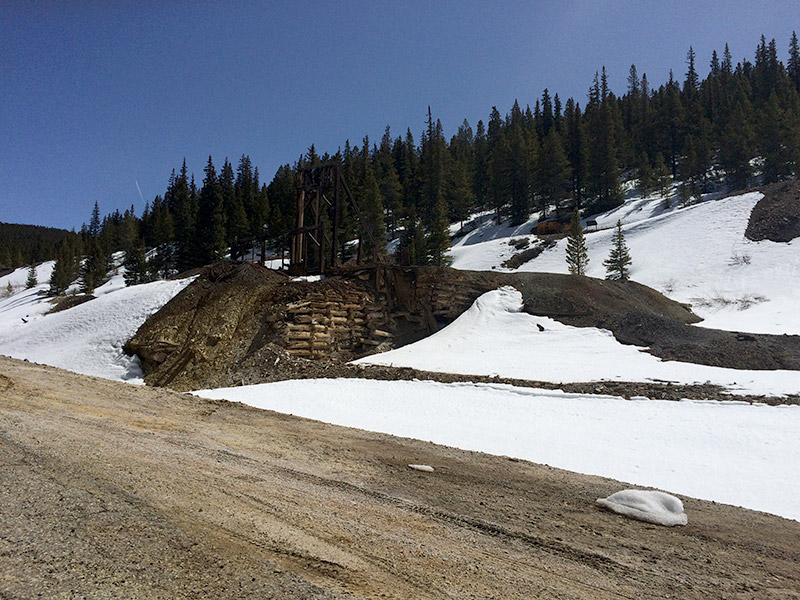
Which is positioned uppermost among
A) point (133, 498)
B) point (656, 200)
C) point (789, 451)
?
point (656, 200)

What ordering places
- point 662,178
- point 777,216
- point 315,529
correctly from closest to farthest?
point 315,529
point 777,216
point 662,178

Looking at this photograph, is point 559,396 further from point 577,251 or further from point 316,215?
point 577,251

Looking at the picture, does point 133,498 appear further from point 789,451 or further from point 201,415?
point 789,451

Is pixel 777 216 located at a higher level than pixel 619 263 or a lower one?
higher

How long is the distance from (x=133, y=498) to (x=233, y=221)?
6408 centimetres

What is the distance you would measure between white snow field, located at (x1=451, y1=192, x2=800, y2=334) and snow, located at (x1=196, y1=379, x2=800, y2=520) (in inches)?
544

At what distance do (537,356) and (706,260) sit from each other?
25853 mm

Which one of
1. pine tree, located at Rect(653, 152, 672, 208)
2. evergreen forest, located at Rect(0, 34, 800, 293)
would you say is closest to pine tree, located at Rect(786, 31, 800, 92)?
evergreen forest, located at Rect(0, 34, 800, 293)

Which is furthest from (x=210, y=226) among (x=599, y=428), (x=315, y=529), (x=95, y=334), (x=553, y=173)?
(x=315, y=529)

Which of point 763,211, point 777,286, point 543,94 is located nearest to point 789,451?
point 777,286

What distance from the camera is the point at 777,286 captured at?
2864 cm

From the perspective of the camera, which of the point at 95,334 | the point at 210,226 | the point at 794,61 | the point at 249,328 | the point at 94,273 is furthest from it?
the point at 794,61

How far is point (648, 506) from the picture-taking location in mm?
4918

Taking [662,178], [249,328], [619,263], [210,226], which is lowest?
[249,328]
